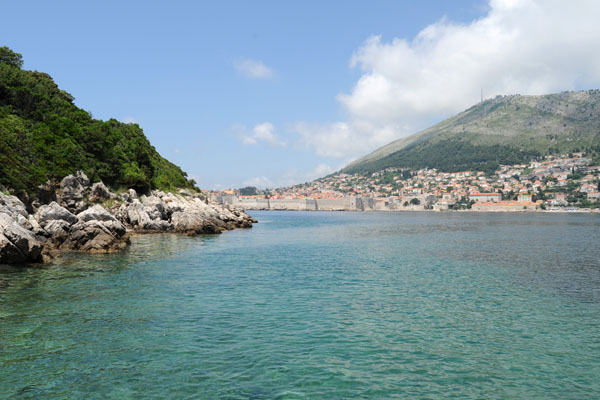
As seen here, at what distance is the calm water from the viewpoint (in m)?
8.43

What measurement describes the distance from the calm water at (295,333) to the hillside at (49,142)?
13.2m

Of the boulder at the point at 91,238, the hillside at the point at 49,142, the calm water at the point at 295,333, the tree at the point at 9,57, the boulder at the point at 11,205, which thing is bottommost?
the calm water at the point at 295,333

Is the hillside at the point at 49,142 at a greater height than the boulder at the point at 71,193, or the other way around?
the hillside at the point at 49,142

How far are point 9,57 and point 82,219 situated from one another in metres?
32.5

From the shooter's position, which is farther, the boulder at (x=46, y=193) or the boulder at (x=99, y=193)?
the boulder at (x=99, y=193)

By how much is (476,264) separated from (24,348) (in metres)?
24.0

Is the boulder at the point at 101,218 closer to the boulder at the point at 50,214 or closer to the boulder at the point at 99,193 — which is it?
the boulder at the point at 50,214

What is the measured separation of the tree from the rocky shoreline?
2073 cm

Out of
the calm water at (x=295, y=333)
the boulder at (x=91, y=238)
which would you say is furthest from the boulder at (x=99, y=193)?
the calm water at (x=295, y=333)

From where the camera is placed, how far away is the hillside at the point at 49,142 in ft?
103

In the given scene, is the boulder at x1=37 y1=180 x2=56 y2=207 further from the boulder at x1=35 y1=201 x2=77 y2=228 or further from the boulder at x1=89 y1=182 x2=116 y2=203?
the boulder at x1=89 y1=182 x2=116 y2=203

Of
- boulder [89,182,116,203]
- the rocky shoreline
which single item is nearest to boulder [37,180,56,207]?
the rocky shoreline

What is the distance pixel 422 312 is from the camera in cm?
1412

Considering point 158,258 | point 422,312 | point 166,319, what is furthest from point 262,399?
point 158,258
